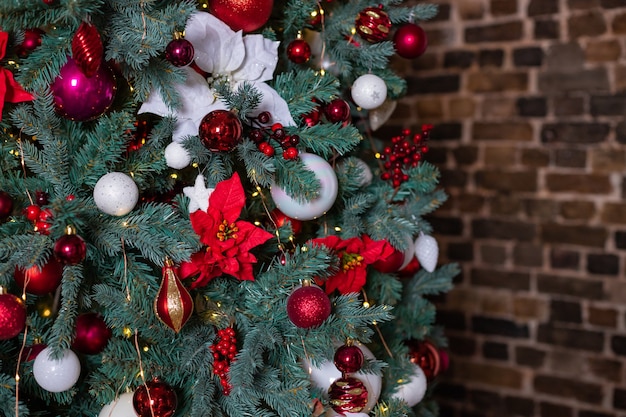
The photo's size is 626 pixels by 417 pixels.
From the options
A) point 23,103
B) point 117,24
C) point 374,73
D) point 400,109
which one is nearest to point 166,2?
point 117,24

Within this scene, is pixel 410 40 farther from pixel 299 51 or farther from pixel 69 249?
pixel 69 249

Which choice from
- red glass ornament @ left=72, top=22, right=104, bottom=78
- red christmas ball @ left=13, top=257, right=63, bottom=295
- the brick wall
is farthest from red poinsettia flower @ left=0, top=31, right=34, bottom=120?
the brick wall

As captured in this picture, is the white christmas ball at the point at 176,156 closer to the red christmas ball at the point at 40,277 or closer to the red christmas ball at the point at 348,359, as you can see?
the red christmas ball at the point at 40,277

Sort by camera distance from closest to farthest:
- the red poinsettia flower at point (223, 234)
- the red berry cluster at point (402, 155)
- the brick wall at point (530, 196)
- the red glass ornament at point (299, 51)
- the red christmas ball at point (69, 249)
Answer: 1. the red christmas ball at point (69, 249)
2. the red poinsettia flower at point (223, 234)
3. the red glass ornament at point (299, 51)
4. the red berry cluster at point (402, 155)
5. the brick wall at point (530, 196)

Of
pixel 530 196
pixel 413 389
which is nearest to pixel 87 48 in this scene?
pixel 413 389

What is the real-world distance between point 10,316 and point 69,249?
0.40 feet

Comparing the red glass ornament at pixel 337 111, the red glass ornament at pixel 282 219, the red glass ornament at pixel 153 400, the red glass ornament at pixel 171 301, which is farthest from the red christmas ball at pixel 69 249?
the red glass ornament at pixel 337 111

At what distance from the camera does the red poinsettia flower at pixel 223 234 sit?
31.7 inches

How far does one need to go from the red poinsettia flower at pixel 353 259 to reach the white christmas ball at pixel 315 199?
8 centimetres

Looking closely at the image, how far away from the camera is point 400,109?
71.6 inches

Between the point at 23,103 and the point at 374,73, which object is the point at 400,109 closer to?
the point at 374,73

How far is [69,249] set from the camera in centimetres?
70

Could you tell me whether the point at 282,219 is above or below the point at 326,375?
above

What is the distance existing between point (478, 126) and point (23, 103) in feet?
4.10
